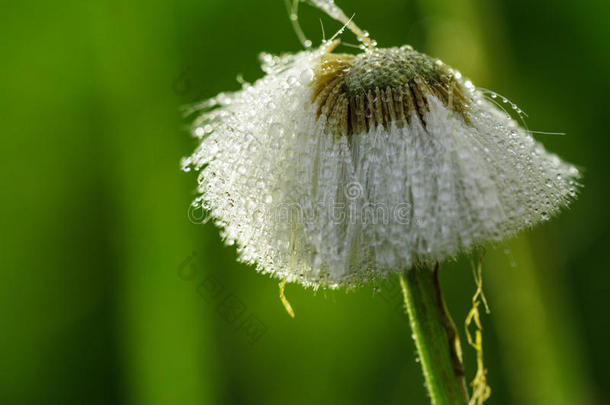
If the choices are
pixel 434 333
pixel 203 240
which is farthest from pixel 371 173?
pixel 203 240

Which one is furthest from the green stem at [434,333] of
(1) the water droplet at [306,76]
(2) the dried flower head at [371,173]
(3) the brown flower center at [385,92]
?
(1) the water droplet at [306,76]

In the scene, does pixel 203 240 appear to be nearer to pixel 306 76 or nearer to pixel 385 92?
pixel 306 76

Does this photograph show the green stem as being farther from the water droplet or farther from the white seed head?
the water droplet

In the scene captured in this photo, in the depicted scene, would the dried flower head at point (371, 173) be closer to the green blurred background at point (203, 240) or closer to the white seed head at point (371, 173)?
the white seed head at point (371, 173)

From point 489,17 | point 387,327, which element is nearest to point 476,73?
point 489,17

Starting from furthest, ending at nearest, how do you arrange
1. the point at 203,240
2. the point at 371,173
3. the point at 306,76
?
the point at 203,240
the point at 306,76
the point at 371,173

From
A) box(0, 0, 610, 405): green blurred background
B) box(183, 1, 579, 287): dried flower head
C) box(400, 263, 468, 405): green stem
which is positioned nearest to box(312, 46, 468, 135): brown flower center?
box(183, 1, 579, 287): dried flower head
